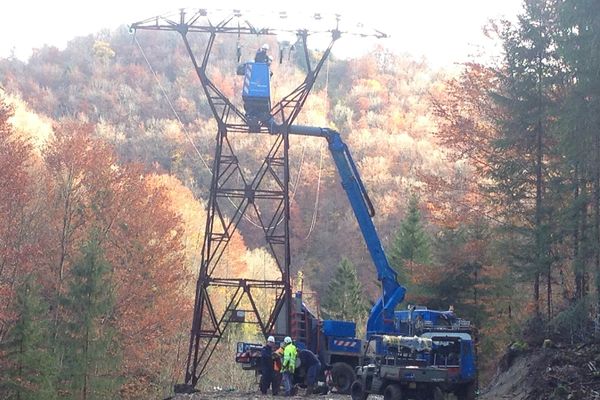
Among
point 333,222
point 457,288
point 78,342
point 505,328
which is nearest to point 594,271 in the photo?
point 505,328

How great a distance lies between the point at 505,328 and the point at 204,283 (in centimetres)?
1036

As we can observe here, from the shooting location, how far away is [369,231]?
26.6 m

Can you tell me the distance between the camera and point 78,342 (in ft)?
106

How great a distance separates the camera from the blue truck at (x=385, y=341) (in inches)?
796

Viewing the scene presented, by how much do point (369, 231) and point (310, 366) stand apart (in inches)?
186

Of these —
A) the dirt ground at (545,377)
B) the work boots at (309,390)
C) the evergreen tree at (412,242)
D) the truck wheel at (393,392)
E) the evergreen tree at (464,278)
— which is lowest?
the work boots at (309,390)

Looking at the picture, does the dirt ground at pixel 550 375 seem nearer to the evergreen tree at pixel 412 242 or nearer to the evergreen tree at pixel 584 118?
the evergreen tree at pixel 584 118

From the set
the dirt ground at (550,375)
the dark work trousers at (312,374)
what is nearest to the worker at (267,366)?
the dark work trousers at (312,374)

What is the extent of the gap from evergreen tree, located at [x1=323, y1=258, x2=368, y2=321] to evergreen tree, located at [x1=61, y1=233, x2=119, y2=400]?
2737 cm

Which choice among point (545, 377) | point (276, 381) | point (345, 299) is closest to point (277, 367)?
point (276, 381)

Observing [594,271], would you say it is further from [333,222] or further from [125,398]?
[333,222]

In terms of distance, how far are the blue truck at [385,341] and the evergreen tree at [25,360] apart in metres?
7.75

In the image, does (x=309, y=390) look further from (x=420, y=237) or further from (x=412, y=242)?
(x=420, y=237)

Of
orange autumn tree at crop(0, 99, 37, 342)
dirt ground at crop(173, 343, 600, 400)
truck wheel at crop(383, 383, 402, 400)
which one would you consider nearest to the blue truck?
truck wheel at crop(383, 383, 402, 400)
